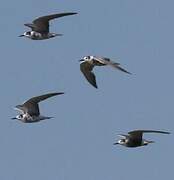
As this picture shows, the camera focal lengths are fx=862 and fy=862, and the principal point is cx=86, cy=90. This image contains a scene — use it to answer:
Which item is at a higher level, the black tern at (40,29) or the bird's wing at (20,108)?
the black tern at (40,29)

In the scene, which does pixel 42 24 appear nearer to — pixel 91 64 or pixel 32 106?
pixel 91 64

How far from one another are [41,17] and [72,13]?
4521 mm

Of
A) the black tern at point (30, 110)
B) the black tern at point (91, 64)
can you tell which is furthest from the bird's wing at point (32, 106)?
the black tern at point (91, 64)

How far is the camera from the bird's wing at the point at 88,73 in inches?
1776

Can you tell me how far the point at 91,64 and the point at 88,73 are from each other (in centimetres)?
223

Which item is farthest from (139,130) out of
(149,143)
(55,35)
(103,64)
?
(55,35)

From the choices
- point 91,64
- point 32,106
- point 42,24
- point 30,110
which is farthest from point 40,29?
point 30,110

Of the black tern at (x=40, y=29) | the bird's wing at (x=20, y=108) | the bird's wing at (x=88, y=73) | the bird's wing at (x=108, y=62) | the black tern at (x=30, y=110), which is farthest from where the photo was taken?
the bird's wing at (x=88, y=73)

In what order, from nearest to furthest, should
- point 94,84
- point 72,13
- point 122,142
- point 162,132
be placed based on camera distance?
1. point 162,132
2. point 72,13
3. point 122,142
4. point 94,84

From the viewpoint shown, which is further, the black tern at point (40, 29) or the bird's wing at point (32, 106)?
the bird's wing at point (32, 106)

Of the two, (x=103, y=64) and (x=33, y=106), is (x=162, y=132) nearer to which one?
(x=103, y=64)

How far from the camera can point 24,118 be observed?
43688 mm

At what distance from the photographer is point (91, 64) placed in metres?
43.5

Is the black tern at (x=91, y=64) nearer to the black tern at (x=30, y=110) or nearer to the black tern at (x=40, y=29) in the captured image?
the black tern at (x=40, y=29)
